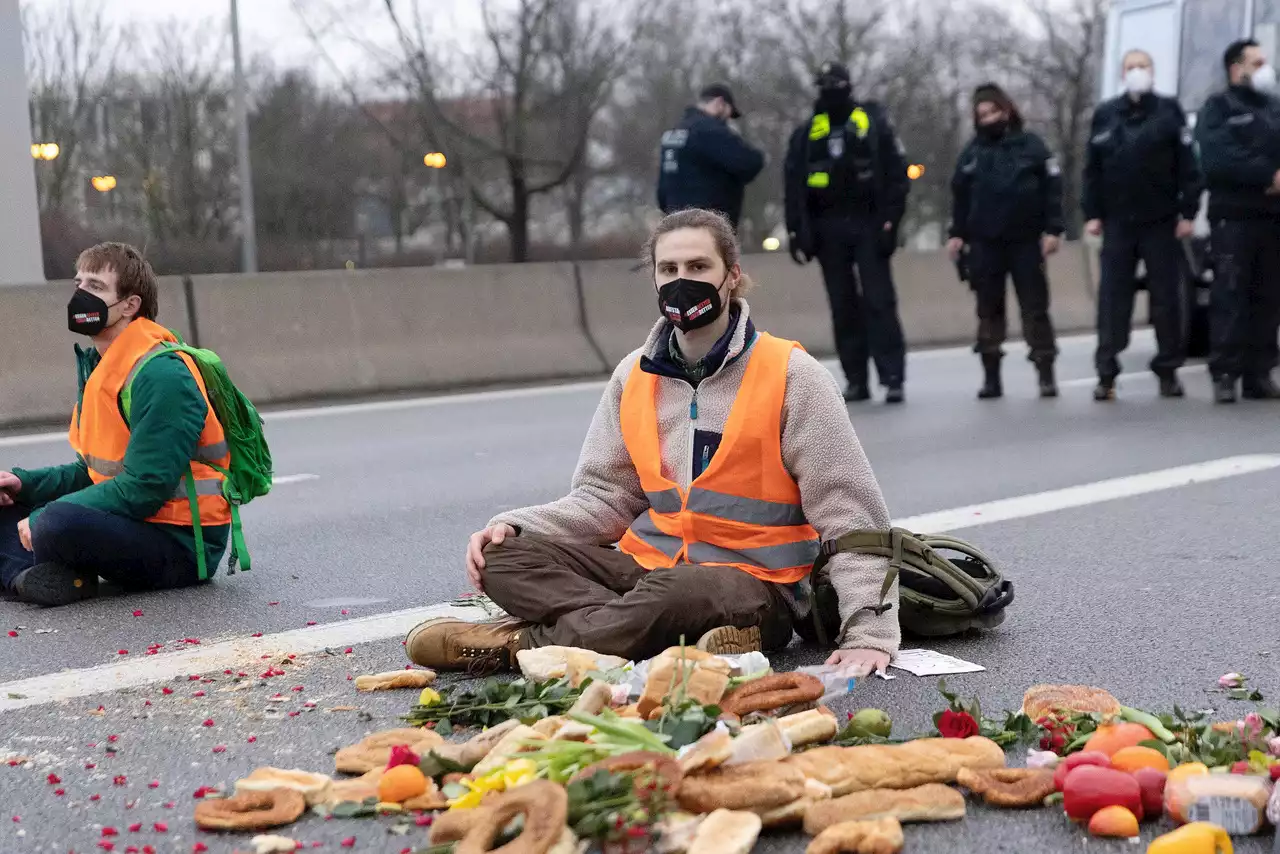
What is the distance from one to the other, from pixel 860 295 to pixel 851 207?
0.64 metres

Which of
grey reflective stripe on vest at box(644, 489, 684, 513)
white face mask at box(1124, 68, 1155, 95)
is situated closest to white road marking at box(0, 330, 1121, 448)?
white face mask at box(1124, 68, 1155, 95)

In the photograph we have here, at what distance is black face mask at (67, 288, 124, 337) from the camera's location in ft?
18.8

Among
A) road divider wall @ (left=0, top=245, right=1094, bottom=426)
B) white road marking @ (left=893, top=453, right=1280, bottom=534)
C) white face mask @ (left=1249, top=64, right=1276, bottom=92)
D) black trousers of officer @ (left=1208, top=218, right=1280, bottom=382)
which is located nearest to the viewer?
white road marking @ (left=893, top=453, right=1280, bottom=534)

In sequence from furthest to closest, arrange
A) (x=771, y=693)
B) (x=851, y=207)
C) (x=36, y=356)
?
(x=851, y=207)
(x=36, y=356)
(x=771, y=693)

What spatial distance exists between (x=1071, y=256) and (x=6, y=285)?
505 inches

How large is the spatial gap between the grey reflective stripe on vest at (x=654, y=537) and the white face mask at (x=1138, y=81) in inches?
284

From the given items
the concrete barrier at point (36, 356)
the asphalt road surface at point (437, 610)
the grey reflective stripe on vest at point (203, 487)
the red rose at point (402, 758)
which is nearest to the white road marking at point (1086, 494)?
the asphalt road surface at point (437, 610)

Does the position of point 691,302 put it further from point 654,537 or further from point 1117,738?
point 1117,738

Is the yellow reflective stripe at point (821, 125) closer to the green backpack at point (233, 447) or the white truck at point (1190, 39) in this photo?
the white truck at point (1190, 39)

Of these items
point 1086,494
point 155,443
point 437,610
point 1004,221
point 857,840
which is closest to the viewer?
point 857,840

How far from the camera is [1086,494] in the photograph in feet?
25.1

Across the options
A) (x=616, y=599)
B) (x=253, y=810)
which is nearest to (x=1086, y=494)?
(x=616, y=599)

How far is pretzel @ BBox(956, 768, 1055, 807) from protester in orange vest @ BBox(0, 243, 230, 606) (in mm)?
3148

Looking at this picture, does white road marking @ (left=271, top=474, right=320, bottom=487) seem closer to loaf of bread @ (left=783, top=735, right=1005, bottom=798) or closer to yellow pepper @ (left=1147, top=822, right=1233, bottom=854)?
loaf of bread @ (left=783, top=735, right=1005, bottom=798)
